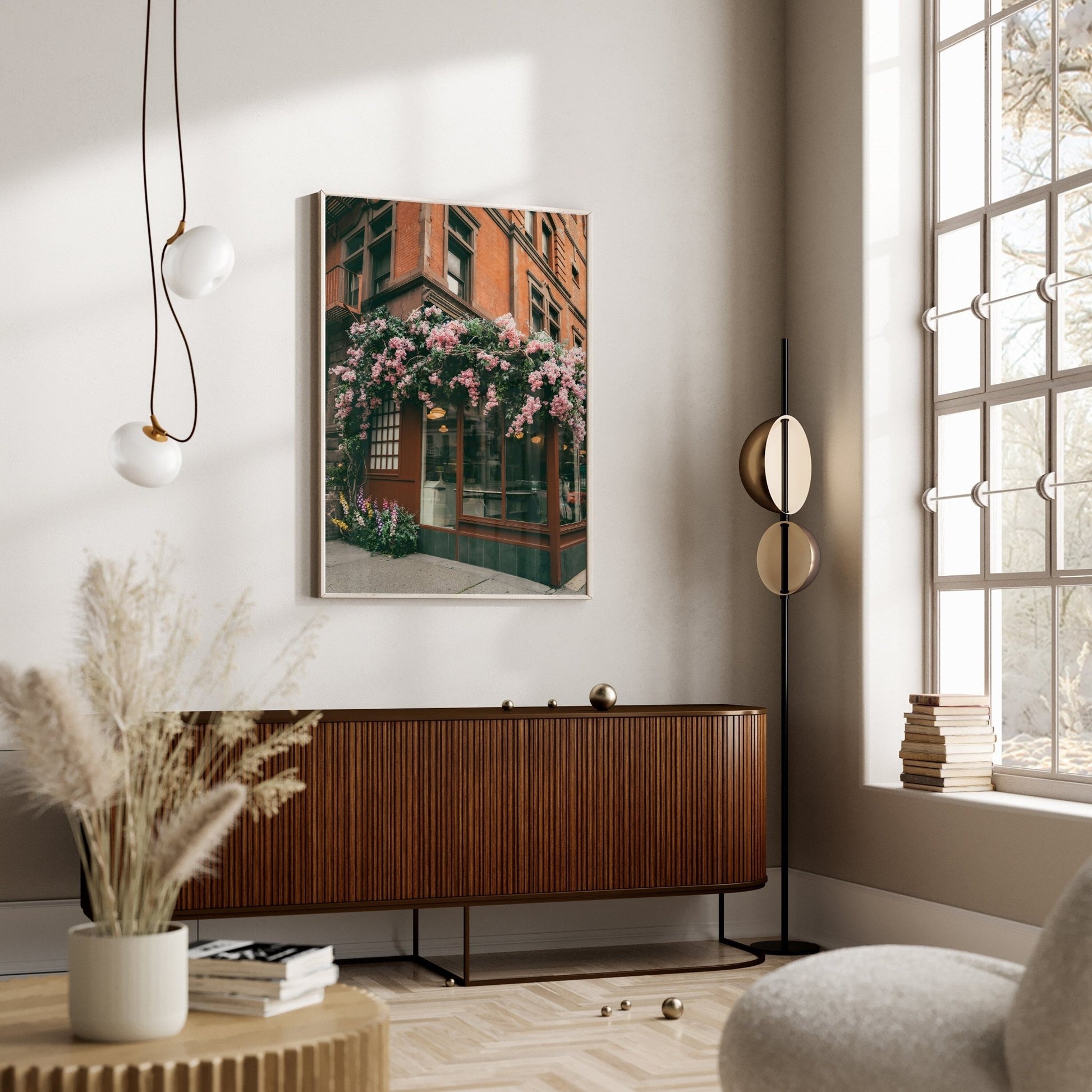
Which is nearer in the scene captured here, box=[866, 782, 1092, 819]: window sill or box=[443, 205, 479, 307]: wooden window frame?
box=[866, 782, 1092, 819]: window sill

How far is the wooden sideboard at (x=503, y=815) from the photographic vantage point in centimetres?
429

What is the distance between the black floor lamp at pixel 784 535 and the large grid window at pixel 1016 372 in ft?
1.55

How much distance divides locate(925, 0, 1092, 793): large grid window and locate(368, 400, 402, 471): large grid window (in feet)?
6.35

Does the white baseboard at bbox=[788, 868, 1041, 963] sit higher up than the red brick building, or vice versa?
the red brick building

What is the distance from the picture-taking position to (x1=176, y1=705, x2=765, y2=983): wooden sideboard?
14.1 feet

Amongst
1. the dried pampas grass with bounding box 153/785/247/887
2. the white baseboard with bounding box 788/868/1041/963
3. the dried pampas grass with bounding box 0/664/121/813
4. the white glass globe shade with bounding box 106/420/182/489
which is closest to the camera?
the dried pampas grass with bounding box 0/664/121/813

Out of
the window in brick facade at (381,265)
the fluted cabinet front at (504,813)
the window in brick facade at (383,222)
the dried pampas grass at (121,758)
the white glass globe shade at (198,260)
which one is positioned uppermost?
the window in brick facade at (383,222)

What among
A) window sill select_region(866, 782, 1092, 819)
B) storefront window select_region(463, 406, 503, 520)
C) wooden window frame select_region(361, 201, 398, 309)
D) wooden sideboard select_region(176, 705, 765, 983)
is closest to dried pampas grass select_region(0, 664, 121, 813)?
wooden sideboard select_region(176, 705, 765, 983)

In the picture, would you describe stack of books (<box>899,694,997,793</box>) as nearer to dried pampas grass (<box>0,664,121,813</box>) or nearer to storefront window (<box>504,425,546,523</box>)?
storefront window (<box>504,425,546,523</box>)

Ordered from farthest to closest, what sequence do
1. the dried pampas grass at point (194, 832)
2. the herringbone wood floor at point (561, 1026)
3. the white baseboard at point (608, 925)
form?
the white baseboard at point (608, 925) < the herringbone wood floor at point (561, 1026) < the dried pampas grass at point (194, 832)

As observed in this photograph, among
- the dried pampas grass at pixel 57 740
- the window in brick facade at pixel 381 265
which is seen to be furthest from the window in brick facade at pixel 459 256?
the dried pampas grass at pixel 57 740

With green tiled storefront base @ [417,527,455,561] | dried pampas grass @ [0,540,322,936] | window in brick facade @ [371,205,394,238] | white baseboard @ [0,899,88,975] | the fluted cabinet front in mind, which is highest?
window in brick facade @ [371,205,394,238]

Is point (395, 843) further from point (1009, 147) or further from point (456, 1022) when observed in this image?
point (1009, 147)

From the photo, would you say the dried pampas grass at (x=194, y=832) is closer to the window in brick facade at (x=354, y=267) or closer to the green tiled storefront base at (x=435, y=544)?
the green tiled storefront base at (x=435, y=544)
